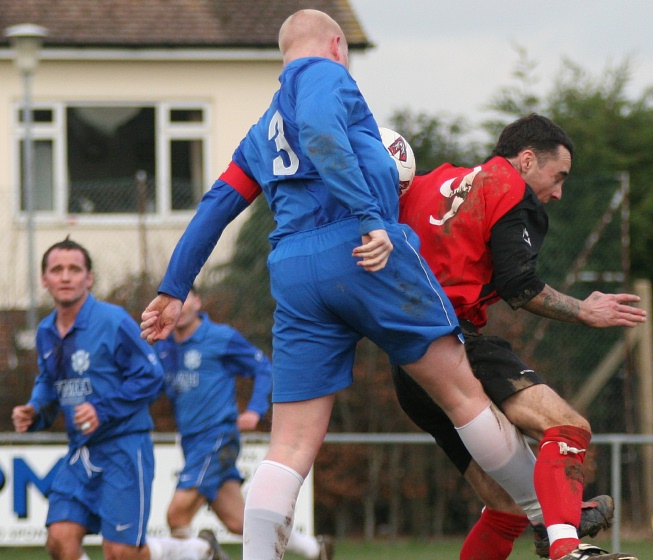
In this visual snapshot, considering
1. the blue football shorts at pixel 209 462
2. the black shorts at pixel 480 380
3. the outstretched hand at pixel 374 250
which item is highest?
the outstretched hand at pixel 374 250

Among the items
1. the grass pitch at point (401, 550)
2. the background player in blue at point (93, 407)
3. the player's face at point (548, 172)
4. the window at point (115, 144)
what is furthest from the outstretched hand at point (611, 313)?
the window at point (115, 144)

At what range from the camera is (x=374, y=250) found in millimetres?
4527

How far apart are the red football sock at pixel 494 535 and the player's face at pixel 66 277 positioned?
2.76 meters

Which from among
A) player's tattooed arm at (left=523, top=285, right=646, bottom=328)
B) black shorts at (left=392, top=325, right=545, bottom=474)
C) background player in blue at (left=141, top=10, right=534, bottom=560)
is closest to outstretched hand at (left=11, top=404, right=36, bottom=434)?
background player in blue at (left=141, top=10, right=534, bottom=560)

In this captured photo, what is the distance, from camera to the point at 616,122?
669 inches

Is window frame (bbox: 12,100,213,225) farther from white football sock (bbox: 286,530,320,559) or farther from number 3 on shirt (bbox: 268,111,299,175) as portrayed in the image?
number 3 on shirt (bbox: 268,111,299,175)

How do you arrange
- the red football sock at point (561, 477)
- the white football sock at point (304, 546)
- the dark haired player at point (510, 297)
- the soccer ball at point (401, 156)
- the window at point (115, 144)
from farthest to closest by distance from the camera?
the window at point (115, 144) → the white football sock at point (304, 546) → the soccer ball at point (401, 156) → the dark haired player at point (510, 297) → the red football sock at point (561, 477)

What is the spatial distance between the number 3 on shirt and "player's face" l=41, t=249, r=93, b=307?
2.59 metres

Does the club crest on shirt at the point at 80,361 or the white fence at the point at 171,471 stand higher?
the club crest on shirt at the point at 80,361

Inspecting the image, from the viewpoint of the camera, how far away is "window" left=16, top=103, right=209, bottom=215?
717 inches

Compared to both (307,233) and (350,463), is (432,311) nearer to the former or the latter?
(307,233)

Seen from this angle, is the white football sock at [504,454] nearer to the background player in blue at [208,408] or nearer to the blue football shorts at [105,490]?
the blue football shorts at [105,490]

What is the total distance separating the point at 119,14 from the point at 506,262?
14.4 meters

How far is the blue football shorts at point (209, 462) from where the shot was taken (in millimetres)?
9125
